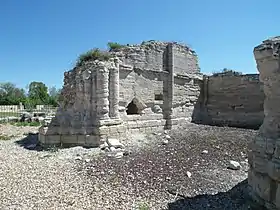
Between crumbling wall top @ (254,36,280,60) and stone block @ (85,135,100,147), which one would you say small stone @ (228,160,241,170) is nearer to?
crumbling wall top @ (254,36,280,60)

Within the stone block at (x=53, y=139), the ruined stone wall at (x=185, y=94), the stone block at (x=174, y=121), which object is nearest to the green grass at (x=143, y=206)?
the stone block at (x=53, y=139)

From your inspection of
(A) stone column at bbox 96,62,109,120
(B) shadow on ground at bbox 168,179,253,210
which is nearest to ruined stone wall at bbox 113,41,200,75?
(A) stone column at bbox 96,62,109,120

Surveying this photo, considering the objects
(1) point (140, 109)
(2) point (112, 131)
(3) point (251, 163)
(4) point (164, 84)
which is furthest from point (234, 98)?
(3) point (251, 163)

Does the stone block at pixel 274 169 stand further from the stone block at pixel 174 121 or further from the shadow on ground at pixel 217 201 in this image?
the stone block at pixel 174 121

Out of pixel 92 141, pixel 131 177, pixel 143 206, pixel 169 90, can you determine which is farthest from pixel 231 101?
pixel 143 206

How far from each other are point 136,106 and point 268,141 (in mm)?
8674

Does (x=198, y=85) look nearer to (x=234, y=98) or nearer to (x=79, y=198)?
(x=234, y=98)

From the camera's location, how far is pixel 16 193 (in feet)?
19.0

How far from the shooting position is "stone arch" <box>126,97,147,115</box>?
41.2 ft

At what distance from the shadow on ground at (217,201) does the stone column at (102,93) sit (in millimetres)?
5589

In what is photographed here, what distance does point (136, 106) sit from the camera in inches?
506

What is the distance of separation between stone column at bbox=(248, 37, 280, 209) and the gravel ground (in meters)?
0.75

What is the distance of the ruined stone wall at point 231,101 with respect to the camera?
14602 millimetres

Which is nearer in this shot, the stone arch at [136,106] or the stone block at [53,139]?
the stone block at [53,139]
